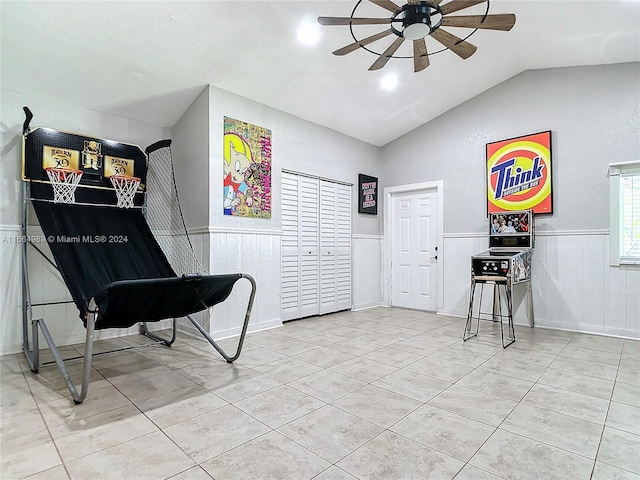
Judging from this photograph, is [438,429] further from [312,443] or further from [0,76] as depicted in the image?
[0,76]

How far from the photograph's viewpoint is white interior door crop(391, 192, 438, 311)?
573 cm

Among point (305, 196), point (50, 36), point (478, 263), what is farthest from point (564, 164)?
point (50, 36)

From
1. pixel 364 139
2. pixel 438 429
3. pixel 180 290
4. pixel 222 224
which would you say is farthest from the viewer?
pixel 364 139

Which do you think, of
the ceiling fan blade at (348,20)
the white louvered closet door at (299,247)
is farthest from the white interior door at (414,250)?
the ceiling fan blade at (348,20)

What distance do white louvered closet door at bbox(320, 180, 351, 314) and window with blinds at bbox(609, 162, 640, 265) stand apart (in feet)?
11.4

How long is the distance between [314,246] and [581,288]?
358cm

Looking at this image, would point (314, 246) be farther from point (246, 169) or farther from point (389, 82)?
point (389, 82)

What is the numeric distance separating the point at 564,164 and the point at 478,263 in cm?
184

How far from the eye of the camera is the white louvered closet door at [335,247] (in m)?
5.43

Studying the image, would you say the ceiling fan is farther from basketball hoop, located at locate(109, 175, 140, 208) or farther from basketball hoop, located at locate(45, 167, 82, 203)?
basketball hoop, located at locate(45, 167, 82, 203)

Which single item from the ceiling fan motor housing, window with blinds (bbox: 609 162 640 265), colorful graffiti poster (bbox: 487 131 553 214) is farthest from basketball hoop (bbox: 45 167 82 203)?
window with blinds (bbox: 609 162 640 265)

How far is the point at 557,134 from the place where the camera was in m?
4.56

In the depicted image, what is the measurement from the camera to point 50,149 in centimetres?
356

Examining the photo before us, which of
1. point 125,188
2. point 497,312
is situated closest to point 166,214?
point 125,188
